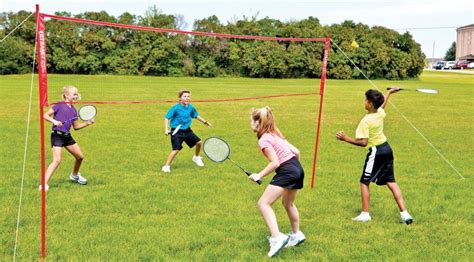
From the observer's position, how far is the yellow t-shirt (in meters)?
6.83

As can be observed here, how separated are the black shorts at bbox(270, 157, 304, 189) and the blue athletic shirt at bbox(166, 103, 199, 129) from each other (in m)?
4.97

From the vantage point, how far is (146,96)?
92.9ft

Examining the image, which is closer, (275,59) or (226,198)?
(226,198)

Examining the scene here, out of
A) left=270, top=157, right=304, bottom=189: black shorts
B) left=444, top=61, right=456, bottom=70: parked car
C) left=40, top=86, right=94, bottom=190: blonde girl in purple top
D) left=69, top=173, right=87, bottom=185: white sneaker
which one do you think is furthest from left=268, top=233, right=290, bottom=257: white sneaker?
left=444, top=61, right=456, bottom=70: parked car

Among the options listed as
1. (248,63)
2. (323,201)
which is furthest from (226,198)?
(248,63)

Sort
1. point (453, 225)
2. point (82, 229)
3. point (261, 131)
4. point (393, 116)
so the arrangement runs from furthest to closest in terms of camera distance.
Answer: point (393, 116) < point (453, 225) < point (82, 229) < point (261, 131)

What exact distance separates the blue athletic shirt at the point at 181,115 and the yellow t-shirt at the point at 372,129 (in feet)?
14.3

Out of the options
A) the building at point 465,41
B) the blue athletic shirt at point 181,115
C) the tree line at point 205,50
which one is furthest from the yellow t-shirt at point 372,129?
the building at point 465,41

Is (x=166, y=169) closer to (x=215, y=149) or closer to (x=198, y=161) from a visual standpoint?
(x=198, y=161)

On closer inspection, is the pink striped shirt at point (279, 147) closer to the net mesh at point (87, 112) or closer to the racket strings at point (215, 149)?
the racket strings at point (215, 149)

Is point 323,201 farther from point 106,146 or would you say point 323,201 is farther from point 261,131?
point 106,146

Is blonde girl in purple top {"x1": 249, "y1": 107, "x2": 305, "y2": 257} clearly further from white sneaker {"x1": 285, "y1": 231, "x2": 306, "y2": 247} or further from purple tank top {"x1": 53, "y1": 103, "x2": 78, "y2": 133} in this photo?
purple tank top {"x1": 53, "y1": 103, "x2": 78, "y2": 133}

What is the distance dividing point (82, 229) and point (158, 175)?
3403mm

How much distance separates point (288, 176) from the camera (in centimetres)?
566
